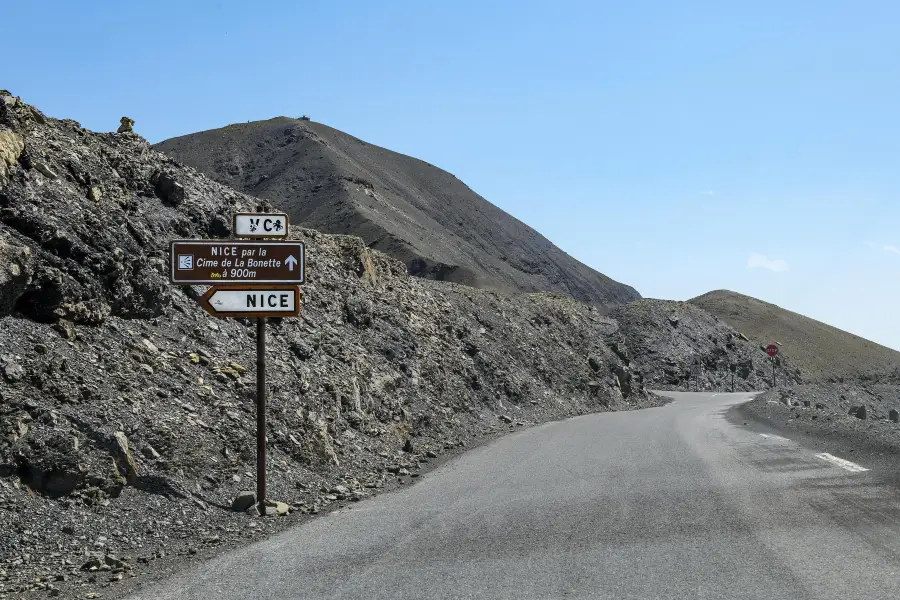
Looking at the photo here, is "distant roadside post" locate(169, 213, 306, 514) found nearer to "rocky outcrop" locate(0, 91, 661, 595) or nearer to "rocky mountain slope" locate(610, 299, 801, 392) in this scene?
"rocky outcrop" locate(0, 91, 661, 595)

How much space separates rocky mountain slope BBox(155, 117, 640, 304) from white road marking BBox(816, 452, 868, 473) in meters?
57.3

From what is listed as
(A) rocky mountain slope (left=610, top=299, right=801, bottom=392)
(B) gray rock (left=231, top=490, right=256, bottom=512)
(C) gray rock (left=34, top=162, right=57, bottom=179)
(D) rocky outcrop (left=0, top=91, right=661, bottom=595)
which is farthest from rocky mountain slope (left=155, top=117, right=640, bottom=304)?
(B) gray rock (left=231, top=490, right=256, bottom=512)

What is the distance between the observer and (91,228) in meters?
13.5

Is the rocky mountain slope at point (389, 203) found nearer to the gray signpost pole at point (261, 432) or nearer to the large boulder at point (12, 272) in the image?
the large boulder at point (12, 272)

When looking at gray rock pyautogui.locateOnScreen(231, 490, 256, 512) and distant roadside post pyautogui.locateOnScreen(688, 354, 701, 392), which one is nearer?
gray rock pyautogui.locateOnScreen(231, 490, 256, 512)

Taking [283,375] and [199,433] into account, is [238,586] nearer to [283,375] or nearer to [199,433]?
[199,433]

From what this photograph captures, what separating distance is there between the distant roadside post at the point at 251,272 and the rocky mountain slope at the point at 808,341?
3343 inches

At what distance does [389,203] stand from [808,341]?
63.9m

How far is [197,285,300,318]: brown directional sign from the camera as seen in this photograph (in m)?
10.8

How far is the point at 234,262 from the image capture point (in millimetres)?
10914

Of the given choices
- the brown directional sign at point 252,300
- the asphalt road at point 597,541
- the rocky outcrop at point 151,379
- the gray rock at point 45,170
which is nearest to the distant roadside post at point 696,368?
the rocky outcrop at point 151,379

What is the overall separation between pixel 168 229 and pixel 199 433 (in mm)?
6715

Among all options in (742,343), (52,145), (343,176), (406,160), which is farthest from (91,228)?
(406,160)

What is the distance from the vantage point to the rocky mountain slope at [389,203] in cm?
7862
